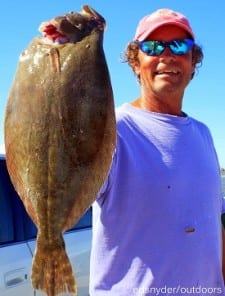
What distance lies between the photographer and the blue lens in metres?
3.03

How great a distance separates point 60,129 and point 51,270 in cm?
Result: 55

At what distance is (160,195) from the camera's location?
2.74m

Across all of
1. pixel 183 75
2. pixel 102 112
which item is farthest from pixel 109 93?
pixel 183 75

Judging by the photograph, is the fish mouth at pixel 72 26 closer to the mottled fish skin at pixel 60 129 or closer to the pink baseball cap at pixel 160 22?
the mottled fish skin at pixel 60 129

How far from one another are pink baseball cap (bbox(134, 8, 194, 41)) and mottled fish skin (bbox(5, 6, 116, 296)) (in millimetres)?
819

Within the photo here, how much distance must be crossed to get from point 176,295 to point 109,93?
1053mm

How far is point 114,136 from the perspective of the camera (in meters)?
2.25

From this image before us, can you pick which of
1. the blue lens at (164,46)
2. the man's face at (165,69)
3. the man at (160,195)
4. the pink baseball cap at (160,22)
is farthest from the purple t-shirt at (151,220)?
the pink baseball cap at (160,22)

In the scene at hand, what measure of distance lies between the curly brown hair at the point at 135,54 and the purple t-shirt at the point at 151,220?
1.37 feet

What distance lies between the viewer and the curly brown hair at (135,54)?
3201 mm

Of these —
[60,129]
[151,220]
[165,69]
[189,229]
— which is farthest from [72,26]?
[189,229]

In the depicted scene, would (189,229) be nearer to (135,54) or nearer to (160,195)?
(160,195)

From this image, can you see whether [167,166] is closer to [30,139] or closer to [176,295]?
[176,295]

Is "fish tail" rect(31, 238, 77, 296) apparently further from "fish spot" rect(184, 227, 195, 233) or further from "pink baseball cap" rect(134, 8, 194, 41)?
"pink baseball cap" rect(134, 8, 194, 41)
